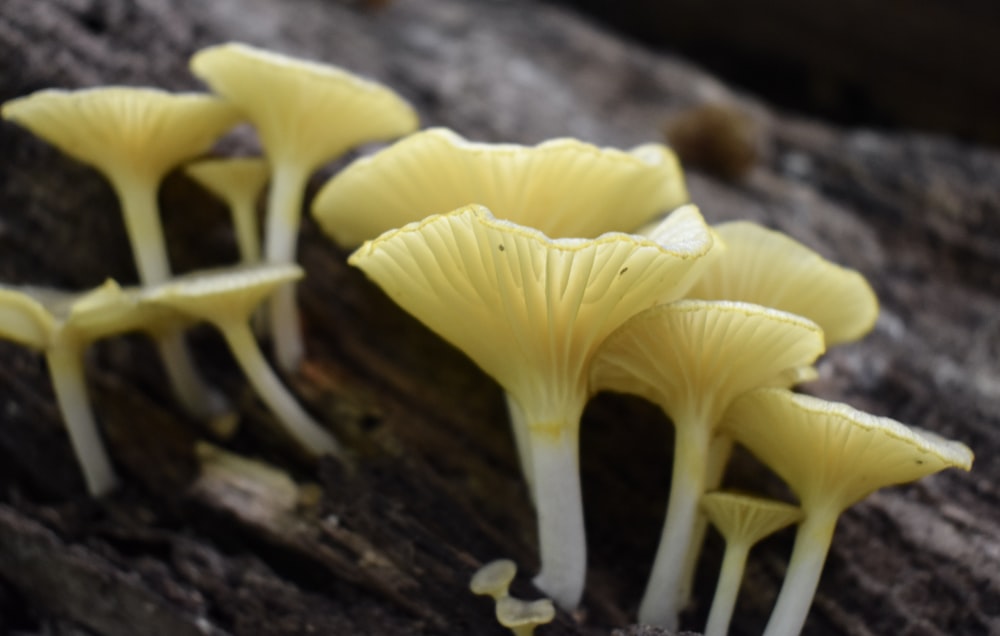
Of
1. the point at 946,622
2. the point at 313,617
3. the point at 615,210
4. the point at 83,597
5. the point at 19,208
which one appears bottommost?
the point at 83,597

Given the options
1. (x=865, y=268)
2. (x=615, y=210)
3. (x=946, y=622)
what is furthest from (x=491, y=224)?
(x=865, y=268)

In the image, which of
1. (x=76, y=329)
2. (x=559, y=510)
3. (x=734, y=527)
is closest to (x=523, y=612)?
(x=559, y=510)

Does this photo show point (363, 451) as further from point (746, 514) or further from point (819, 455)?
point (819, 455)

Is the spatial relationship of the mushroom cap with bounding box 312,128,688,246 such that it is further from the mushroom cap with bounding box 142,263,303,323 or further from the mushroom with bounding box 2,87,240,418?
the mushroom with bounding box 2,87,240,418

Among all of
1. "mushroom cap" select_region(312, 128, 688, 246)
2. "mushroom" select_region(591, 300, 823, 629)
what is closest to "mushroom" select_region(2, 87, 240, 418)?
"mushroom cap" select_region(312, 128, 688, 246)

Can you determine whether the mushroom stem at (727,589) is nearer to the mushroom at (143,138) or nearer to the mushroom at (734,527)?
the mushroom at (734,527)

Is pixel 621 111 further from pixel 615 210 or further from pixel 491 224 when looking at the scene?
pixel 491 224

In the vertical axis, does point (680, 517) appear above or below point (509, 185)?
below
